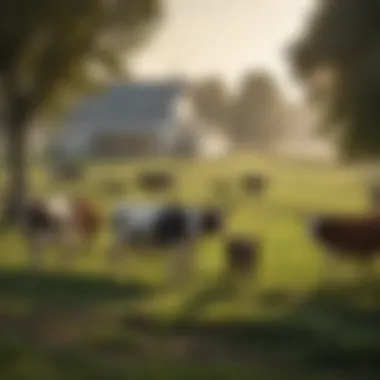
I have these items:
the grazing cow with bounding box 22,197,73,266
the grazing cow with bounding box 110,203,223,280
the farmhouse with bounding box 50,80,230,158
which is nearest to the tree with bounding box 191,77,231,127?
the farmhouse with bounding box 50,80,230,158

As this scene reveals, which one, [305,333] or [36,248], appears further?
[36,248]

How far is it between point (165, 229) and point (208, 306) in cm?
13

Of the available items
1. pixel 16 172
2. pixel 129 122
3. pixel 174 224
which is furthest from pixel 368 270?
pixel 16 172

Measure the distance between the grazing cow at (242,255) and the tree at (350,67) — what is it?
0.18 m

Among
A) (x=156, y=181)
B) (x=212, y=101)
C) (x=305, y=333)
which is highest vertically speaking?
(x=212, y=101)

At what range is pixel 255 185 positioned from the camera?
113 centimetres

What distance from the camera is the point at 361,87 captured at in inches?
43.2

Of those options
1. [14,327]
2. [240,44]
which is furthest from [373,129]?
[14,327]

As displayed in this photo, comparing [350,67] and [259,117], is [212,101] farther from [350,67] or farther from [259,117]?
[350,67]

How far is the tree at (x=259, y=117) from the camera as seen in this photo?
44.5 inches

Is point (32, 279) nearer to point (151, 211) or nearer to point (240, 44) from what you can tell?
point (151, 211)

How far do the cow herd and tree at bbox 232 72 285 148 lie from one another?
0.18 ft

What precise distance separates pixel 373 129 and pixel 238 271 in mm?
267

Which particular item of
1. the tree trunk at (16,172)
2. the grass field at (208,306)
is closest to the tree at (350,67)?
the grass field at (208,306)
